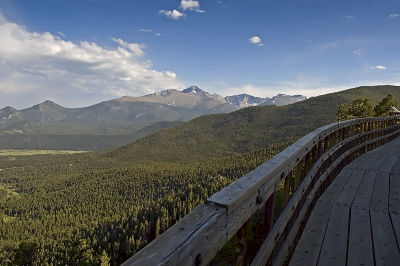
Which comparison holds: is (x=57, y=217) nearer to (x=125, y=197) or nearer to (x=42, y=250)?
(x=125, y=197)

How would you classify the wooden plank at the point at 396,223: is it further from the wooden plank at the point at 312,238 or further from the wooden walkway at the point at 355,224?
the wooden plank at the point at 312,238

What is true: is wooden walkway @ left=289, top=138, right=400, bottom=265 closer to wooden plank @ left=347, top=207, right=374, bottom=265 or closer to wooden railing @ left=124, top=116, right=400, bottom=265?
wooden plank @ left=347, top=207, right=374, bottom=265

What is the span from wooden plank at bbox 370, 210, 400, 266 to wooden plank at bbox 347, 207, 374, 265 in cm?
8

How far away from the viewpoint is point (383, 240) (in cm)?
445

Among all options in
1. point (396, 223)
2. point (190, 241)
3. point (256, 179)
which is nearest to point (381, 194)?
point (396, 223)

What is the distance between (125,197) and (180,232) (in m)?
170

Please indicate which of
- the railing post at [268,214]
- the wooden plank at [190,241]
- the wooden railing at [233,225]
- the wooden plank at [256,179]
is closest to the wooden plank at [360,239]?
the wooden railing at [233,225]

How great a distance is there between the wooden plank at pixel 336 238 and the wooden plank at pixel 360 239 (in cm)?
8

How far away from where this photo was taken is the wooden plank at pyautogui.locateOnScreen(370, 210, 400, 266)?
388 cm

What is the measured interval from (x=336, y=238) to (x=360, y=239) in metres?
0.38

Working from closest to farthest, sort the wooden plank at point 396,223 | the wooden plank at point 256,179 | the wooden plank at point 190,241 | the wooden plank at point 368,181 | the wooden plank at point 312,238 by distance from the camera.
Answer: the wooden plank at point 190,241
the wooden plank at point 256,179
the wooden plank at point 312,238
the wooden plank at point 396,223
the wooden plank at point 368,181

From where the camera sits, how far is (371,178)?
26.2 feet

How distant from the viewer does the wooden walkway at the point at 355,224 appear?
3951mm

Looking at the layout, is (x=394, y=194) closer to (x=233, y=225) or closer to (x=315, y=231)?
(x=315, y=231)
